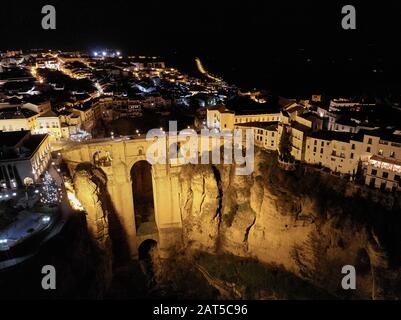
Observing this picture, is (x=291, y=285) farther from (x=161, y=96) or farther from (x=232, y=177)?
(x=161, y=96)

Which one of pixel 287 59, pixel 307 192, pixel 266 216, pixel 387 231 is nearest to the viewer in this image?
pixel 387 231

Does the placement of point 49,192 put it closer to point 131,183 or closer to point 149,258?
point 131,183

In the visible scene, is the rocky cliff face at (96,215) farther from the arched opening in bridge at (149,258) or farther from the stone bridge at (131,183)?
the arched opening in bridge at (149,258)

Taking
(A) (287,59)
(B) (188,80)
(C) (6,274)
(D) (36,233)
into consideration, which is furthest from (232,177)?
(A) (287,59)

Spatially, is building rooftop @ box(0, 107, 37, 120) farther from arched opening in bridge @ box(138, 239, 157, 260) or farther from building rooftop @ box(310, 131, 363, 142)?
building rooftop @ box(310, 131, 363, 142)

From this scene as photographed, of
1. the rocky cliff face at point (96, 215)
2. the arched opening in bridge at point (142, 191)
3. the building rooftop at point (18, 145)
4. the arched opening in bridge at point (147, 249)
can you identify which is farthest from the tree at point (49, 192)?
the arched opening in bridge at point (147, 249)

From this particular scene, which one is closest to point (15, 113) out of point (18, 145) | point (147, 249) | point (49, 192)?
point (18, 145)

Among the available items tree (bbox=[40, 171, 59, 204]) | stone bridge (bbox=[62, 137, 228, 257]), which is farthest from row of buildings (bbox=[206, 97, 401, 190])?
tree (bbox=[40, 171, 59, 204])
